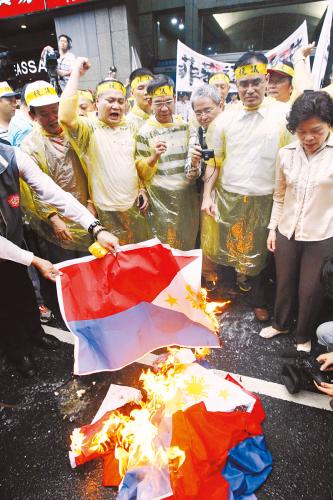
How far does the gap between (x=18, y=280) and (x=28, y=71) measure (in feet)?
16.9

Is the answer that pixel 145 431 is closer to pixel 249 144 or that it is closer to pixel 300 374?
pixel 300 374

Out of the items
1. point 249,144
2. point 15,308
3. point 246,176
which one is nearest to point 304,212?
point 246,176

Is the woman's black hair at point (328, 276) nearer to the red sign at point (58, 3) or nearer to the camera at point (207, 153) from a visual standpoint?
the camera at point (207, 153)

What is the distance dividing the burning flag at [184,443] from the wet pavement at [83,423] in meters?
0.12

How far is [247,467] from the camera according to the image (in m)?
1.94

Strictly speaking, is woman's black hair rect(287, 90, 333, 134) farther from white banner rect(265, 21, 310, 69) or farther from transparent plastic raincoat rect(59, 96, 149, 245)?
white banner rect(265, 21, 310, 69)

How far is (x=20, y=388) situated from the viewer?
2811 millimetres

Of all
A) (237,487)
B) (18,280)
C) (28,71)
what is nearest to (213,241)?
(18,280)

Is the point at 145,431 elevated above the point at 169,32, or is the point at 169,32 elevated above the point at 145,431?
the point at 169,32

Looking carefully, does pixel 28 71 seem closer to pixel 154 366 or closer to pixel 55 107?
pixel 55 107

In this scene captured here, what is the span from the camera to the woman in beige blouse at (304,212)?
2.44m

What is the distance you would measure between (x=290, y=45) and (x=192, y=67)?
1999 mm

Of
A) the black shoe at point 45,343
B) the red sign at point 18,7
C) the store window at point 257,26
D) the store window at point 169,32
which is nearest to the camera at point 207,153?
the black shoe at point 45,343

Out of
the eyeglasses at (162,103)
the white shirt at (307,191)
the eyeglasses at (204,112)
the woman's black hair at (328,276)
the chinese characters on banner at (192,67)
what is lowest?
the woman's black hair at (328,276)
